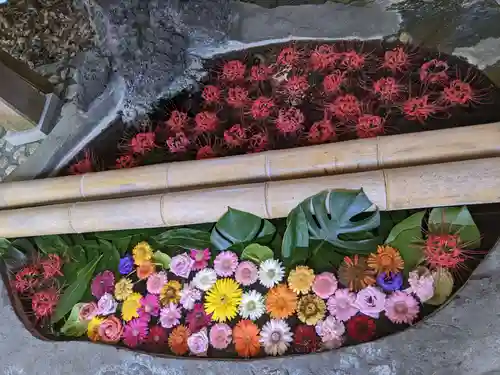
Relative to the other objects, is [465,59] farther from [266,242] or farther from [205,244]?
[205,244]

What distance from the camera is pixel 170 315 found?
225cm

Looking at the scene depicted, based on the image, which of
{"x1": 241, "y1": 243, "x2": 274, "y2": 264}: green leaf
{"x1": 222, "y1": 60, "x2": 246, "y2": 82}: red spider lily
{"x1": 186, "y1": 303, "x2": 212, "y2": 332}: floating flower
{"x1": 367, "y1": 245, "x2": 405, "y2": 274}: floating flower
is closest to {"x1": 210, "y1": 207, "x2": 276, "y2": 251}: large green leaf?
{"x1": 241, "y1": 243, "x2": 274, "y2": 264}: green leaf

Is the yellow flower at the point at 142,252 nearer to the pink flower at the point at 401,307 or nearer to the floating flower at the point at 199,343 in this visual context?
the floating flower at the point at 199,343

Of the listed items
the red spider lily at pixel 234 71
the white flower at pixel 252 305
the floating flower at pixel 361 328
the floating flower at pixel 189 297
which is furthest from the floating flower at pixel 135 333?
the red spider lily at pixel 234 71

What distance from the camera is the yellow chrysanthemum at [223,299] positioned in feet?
7.11

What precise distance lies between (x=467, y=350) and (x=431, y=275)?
25cm

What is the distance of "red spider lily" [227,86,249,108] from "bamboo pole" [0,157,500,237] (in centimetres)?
48

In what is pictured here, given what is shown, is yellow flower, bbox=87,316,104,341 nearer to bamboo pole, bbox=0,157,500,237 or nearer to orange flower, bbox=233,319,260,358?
bamboo pole, bbox=0,157,500,237

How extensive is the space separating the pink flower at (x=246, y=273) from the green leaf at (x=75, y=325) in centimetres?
65

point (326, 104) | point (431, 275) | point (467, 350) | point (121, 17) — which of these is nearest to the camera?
point (467, 350)

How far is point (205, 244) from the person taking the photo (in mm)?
2316

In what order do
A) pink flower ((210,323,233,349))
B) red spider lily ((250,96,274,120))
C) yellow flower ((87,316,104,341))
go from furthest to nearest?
red spider lily ((250,96,274,120)) < yellow flower ((87,316,104,341)) < pink flower ((210,323,233,349))

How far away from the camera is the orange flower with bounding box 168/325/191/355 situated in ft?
7.14

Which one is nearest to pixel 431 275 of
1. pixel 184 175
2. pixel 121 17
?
pixel 184 175
